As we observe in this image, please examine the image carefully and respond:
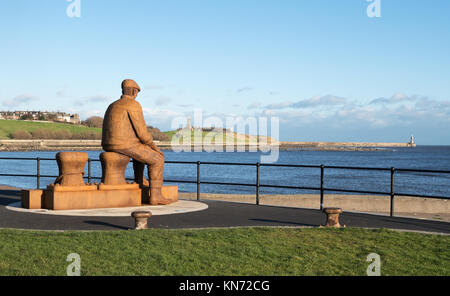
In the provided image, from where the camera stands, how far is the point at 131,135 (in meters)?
11.3

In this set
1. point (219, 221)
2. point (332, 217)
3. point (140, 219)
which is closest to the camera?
point (140, 219)

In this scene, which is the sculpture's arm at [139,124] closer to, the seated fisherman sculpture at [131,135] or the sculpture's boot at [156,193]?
the seated fisherman sculpture at [131,135]

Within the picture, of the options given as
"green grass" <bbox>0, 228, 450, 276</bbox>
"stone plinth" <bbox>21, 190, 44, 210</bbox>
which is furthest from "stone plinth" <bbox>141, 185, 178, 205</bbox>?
"green grass" <bbox>0, 228, 450, 276</bbox>

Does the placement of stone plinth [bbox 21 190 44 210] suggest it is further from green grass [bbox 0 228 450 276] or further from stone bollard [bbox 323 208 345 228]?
stone bollard [bbox 323 208 345 228]

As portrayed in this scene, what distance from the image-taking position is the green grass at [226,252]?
5793 millimetres

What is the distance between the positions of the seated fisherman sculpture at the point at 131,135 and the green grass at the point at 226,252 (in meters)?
3.62

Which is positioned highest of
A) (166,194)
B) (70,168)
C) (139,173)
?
(70,168)

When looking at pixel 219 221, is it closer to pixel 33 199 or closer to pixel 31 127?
pixel 33 199

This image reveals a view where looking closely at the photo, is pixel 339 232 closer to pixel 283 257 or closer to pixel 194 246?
pixel 283 257

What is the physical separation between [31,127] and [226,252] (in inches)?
6062

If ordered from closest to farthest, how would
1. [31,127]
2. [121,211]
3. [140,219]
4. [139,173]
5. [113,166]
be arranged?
[140,219], [121,211], [113,166], [139,173], [31,127]

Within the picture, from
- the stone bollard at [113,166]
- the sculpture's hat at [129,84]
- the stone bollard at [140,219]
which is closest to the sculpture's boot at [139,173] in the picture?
the stone bollard at [113,166]

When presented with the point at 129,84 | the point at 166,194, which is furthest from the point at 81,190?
the point at 129,84
